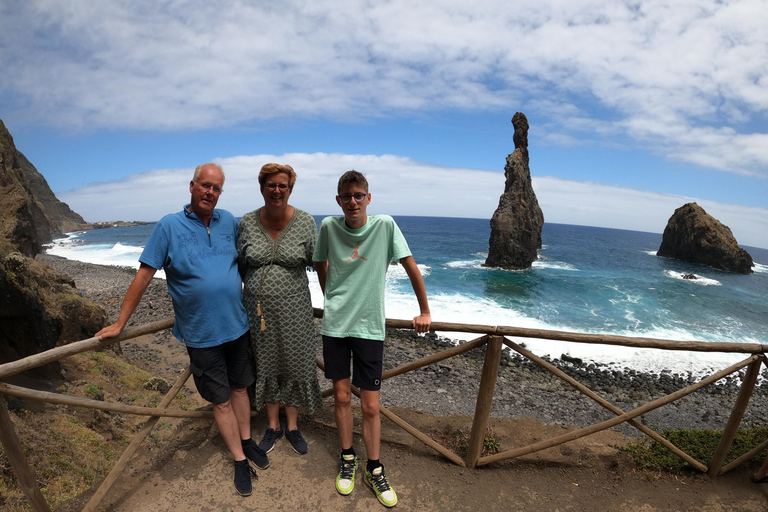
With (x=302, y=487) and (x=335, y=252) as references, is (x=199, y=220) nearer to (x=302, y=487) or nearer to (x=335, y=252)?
(x=335, y=252)

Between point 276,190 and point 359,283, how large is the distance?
941 millimetres

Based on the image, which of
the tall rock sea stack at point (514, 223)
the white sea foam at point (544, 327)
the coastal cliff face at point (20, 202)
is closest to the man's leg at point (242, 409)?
the white sea foam at point (544, 327)

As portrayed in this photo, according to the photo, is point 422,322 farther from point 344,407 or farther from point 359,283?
point 344,407

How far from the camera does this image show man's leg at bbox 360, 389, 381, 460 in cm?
306

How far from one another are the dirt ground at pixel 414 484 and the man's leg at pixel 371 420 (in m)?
0.40

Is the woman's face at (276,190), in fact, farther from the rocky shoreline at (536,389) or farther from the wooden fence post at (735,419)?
the rocky shoreline at (536,389)

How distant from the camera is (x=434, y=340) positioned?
59.7 ft

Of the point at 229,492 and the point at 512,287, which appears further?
the point at 512,287

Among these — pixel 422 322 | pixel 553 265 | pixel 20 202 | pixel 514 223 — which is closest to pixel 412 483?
pixel 422 322

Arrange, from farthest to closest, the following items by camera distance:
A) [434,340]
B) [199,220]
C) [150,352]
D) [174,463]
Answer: [434,340], [150,352], [174,463], [199,220]

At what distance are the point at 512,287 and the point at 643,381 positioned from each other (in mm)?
19914

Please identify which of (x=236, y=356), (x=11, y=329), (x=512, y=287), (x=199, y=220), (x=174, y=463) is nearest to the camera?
(x=199, y=220)

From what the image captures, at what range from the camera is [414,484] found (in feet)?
11.2

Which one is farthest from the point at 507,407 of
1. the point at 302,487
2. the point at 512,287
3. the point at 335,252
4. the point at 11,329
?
the point at 512,287
